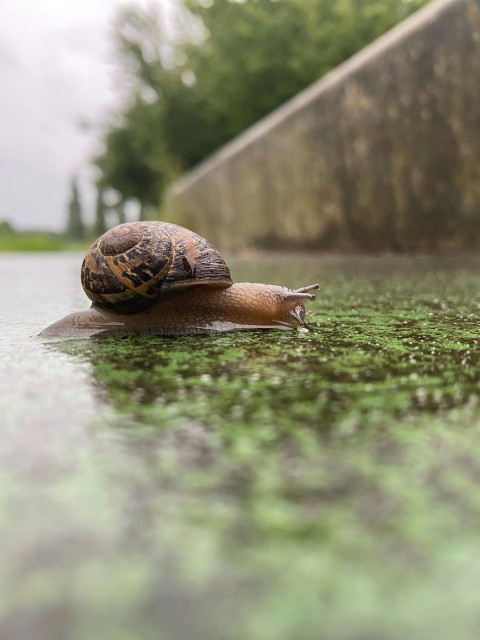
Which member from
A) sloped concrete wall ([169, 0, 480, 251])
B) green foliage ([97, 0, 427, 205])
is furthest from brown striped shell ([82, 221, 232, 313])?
green foliage ([97, 0, 427, 205])

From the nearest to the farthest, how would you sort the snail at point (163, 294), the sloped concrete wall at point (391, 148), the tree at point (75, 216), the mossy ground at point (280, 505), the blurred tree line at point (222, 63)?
the mossy ground at point (280, 505) < the snail at point (163, 294) < the sloped concrete wall at point (391, 148) < the blurred tree line at point (222, 63) < the tree at point (75, 216)

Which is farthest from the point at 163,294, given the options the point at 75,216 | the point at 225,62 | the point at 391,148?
the point at 75,216

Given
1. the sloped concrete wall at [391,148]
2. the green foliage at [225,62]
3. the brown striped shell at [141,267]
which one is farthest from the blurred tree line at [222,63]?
the brown striped shell at [141,267]

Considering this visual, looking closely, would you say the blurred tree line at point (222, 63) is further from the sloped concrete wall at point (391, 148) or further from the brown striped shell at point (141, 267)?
the brown striped shell at point (141, 267)

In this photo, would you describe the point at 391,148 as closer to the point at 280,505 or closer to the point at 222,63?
the point at 280,505

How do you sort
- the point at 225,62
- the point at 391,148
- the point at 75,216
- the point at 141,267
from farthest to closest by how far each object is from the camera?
the point at 75,216, the point at 225,62, the point at 391,148, the point at 141,267

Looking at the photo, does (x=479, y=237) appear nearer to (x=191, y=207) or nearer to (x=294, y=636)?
(x=294, y=636)

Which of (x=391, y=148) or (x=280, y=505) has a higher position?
(x=391, y=148)
